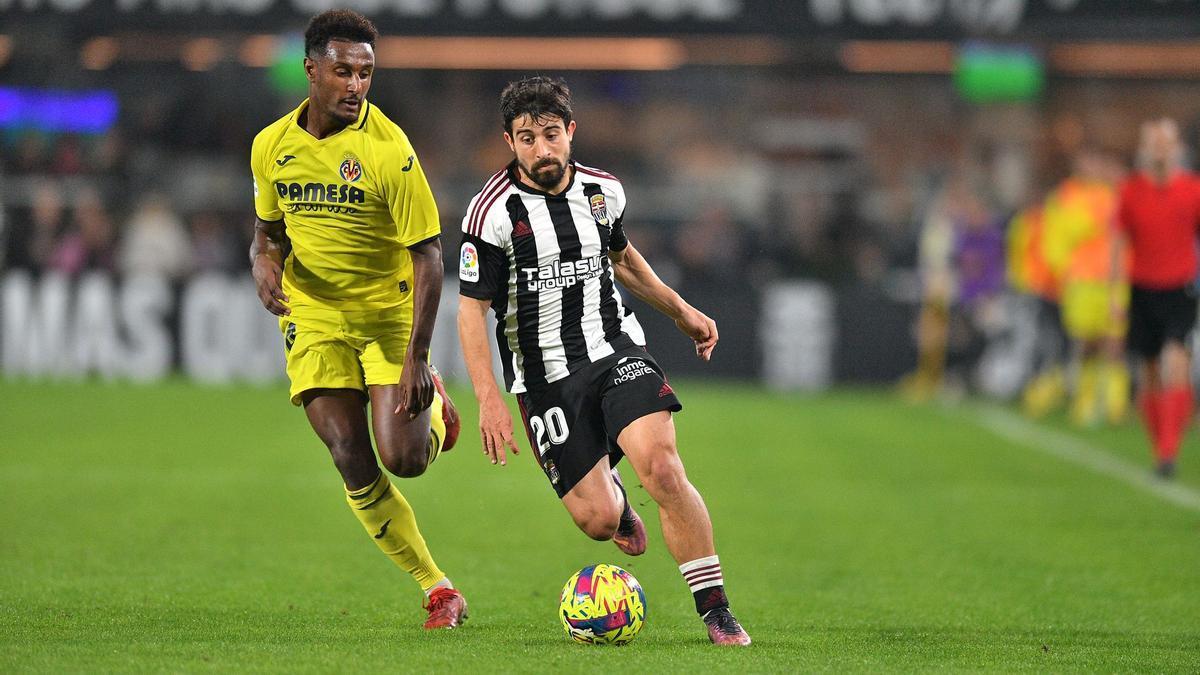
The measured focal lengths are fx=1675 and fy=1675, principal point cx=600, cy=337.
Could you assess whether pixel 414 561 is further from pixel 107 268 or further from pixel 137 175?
pixel 137 175

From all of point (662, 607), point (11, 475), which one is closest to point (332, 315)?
point (662, 607)

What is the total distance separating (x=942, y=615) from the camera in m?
7.17

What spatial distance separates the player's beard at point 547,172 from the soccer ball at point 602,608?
1.50 meters

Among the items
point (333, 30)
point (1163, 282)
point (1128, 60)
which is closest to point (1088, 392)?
point (1163, 282)

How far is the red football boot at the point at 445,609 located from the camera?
21.9 feet

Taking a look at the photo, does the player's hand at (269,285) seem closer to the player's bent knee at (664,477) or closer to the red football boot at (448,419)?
the red football boot at (448,419)

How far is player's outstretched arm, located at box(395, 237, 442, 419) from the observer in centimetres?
653

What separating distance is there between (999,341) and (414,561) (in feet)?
47.3

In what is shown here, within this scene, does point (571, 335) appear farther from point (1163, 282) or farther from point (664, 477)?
point (1163, 282)

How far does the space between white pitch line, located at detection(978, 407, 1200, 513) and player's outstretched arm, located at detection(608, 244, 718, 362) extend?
5.18 meters

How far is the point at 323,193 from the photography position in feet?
22.4

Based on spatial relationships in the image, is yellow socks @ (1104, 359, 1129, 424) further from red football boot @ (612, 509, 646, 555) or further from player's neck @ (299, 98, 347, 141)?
player's neck @ (299, 98, 347, 141)

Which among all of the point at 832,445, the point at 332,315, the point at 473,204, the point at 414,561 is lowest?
the point at 832,445

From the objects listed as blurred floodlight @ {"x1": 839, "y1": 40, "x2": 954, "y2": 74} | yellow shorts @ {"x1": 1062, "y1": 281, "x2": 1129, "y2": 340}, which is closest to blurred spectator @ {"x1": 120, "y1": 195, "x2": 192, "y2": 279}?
blurred floodlight @ {"x1": 839, "y1": 40, "x2": 954, "y2": 74}
